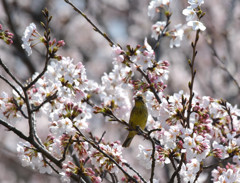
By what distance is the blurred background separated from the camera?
27.6ft

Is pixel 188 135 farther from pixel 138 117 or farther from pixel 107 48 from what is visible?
pixel 107 48

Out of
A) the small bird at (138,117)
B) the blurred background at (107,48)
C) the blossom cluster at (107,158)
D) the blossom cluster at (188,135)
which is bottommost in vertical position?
the blossom cluster at (107,158)

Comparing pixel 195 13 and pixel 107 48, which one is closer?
pixel 195 13

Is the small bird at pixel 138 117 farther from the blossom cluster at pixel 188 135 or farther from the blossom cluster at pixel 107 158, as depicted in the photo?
the blossom cluster at pixel 107 158

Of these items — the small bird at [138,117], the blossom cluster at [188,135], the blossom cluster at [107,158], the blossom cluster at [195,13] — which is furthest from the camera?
the small bird at [138,117]

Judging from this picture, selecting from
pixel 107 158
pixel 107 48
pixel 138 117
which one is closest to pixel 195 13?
pixel 107 158

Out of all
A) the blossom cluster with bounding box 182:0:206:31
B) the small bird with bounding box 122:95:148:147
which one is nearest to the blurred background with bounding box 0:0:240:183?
the small bird with bounding box 122:95:148:147

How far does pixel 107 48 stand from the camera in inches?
508

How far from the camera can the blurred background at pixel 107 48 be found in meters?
8.41

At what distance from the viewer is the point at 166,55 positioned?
9.72m

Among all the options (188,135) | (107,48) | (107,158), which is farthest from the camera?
(107,48)

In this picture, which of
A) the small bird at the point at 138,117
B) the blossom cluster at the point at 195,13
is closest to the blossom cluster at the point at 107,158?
the small bird at the point at 138,117

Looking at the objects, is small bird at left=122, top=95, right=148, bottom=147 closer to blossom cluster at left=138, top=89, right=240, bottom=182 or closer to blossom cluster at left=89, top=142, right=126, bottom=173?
blossom cluster at left=138, top=89, right=240, bottom=182

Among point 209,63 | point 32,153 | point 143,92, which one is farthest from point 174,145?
point 209,63
